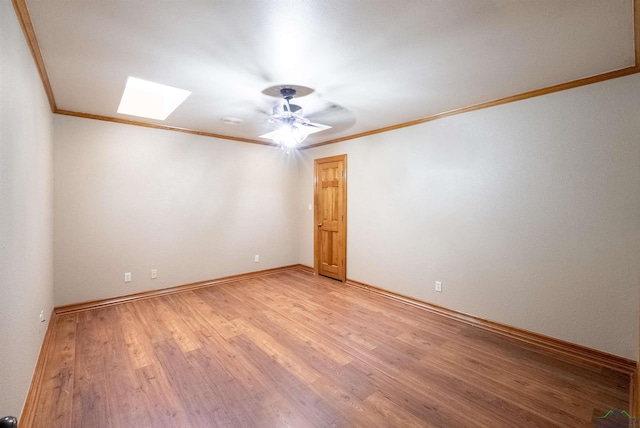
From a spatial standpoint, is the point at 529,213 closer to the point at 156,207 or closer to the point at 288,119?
the point at 288,119

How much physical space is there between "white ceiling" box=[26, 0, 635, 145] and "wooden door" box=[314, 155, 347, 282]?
1927 millimetres

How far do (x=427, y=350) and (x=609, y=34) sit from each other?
2.71 metres

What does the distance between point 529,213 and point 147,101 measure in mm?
4692

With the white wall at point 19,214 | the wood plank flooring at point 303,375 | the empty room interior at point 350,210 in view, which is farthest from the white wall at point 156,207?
the white wall at point 19,214

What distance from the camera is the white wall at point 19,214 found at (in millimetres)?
1373

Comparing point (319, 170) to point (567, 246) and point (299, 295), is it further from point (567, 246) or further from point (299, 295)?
point (567, 246)

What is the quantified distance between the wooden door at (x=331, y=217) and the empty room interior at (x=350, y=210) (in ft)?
0.85

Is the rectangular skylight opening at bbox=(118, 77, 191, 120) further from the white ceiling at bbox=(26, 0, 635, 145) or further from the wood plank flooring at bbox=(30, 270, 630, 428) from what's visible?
the wood plank flooring at bbox=(30, 270, 630, 428)

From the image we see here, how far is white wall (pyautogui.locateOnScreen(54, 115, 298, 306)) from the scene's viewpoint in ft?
11.3

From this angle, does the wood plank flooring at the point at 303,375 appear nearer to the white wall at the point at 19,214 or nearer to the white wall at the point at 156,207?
the white wall at the point at 19,214

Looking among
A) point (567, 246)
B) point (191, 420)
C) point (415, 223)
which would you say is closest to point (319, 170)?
point (415, 223)

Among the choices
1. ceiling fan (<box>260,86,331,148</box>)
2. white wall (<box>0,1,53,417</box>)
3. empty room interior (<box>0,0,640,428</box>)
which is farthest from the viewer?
ceiling fan (<box>260,86,331,148</box>)

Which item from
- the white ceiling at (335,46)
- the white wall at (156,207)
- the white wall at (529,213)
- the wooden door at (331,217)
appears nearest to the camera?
the white ceiling at (335,46)

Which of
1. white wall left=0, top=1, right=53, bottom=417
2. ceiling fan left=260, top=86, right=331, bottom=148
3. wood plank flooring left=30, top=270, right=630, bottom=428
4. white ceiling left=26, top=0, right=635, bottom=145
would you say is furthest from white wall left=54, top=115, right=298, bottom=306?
ceiling fan left=260, top=86, right=331, bottom=148
